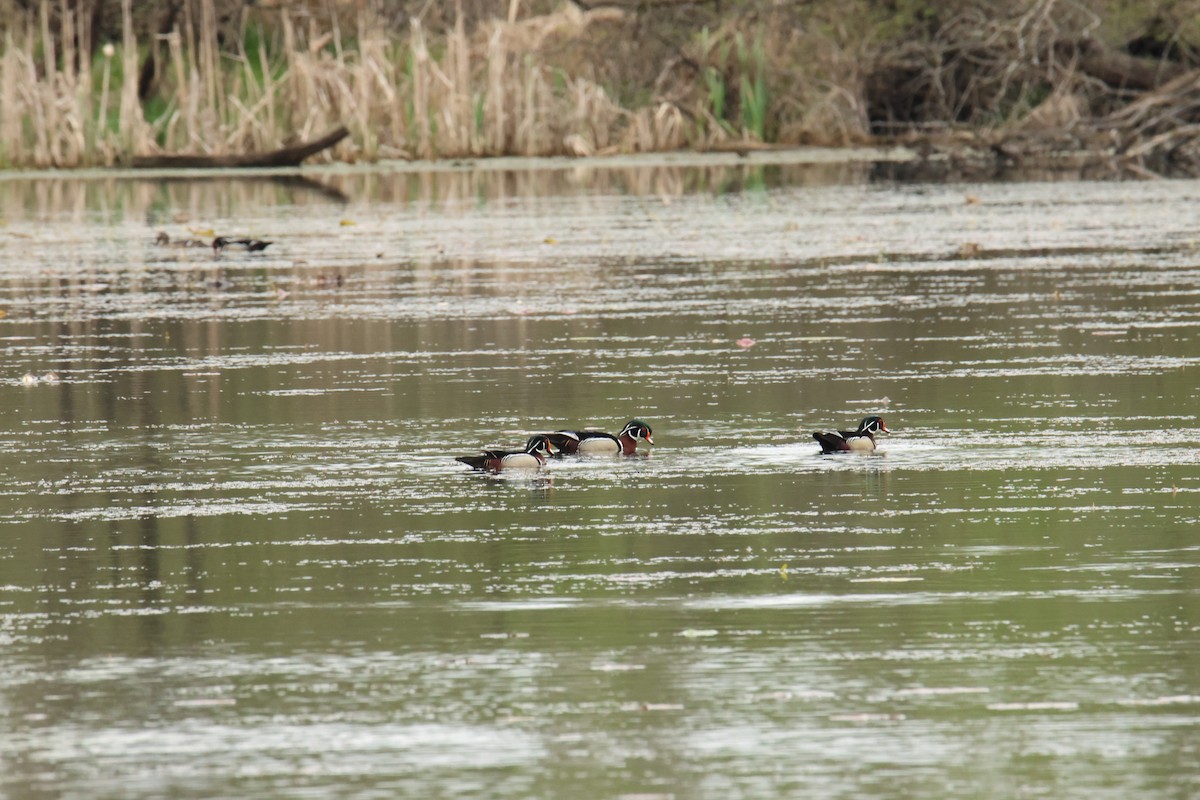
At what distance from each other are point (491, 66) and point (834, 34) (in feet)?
24.7

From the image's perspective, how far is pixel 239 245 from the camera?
1013 inches

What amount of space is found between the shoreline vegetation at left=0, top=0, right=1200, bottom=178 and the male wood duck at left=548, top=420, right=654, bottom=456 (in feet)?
93.5

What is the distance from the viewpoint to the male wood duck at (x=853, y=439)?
10.5 m

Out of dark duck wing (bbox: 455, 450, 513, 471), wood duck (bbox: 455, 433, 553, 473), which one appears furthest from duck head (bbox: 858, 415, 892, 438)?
dark duck wing (bbox: 455, 450, 513, 471)

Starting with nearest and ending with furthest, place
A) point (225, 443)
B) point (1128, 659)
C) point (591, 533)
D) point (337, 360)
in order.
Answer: point (1128, 659)
point (591, 533)
point (225, 443)
point (337, 360)

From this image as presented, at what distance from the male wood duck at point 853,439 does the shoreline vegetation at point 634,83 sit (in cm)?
2822

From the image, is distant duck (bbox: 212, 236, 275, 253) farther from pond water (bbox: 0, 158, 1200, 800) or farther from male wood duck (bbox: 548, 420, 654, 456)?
male wood duck (bbox: 548, 420, 654, 456)

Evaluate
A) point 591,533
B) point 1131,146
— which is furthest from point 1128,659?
point 1131,146

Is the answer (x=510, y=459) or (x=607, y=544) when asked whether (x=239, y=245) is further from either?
(x=607, y=544)

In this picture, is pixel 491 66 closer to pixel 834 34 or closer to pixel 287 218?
pixel 834 34

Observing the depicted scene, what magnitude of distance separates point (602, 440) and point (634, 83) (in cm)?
3799

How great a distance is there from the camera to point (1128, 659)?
656 centimetres

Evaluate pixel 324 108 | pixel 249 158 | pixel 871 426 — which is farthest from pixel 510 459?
pixel 324 108

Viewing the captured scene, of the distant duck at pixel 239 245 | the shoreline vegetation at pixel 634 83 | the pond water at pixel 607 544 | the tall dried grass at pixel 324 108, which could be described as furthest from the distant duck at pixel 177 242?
the tall dried grass at pixel 324 108
